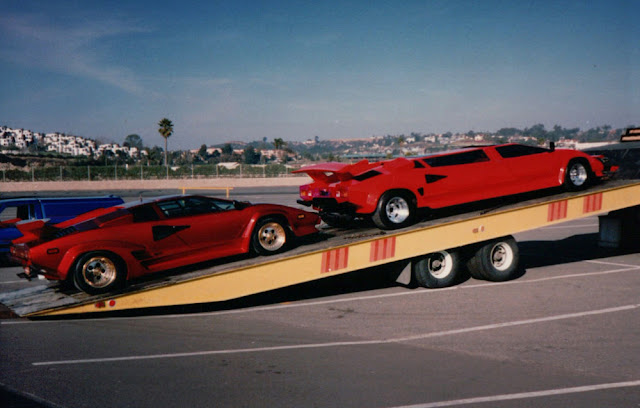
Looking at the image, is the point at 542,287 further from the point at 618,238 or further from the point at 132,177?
the point at 132,177

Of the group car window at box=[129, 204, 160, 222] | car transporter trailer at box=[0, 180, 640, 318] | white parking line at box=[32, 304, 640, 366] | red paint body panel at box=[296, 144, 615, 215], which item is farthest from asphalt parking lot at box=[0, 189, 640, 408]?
red paint body panel at box=[296, 144, 615, 215]

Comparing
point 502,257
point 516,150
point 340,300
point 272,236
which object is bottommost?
point 340,300

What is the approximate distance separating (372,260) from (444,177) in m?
2.10

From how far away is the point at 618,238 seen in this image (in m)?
13.1

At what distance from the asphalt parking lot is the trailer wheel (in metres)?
0.21

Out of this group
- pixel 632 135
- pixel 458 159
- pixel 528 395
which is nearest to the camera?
pixel 528 395

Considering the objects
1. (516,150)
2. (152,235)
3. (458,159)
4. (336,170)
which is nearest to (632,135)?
(516,150)

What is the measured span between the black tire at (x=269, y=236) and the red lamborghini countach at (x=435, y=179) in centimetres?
112

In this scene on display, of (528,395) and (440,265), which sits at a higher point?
(440,265)

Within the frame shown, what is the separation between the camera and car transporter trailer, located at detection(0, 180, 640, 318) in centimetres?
766

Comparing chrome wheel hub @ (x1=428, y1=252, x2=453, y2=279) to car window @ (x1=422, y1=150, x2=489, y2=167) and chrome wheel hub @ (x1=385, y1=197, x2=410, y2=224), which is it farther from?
car window @ (x1=422, y1=150, x2=489, y2=167)

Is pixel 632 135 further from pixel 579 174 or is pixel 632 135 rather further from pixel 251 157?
pixel 251 157

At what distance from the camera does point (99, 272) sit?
7699 mm

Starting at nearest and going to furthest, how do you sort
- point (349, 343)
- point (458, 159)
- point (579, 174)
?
point (349, 343)
point (458, 159)
point (579, 174)
